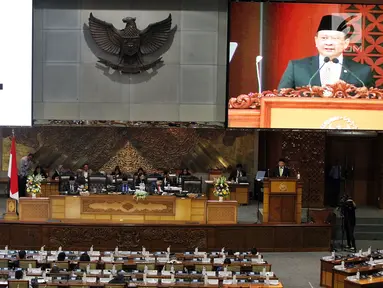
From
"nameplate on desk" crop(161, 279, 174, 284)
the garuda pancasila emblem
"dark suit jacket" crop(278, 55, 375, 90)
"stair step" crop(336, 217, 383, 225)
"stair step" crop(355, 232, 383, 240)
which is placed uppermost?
the garuda pancasila emblem

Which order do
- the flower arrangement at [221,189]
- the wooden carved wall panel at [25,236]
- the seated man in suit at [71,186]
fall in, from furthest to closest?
the seated man in suit at [71,186], the flower arrangement at [221,189], the wooden carved wall panel at [25,236]

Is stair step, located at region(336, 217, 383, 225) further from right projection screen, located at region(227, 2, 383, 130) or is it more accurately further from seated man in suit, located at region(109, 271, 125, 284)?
seated man in suit, located at region(109, 271, 125, 284)

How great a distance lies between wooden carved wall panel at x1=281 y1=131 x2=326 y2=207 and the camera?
22.3 meters

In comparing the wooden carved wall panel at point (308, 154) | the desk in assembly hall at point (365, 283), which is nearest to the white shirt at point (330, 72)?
the wooden carved wall panel at point (308, 154)

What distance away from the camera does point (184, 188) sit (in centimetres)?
1952

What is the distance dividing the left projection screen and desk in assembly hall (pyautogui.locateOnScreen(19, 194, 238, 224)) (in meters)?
3.63

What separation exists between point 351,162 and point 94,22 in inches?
410

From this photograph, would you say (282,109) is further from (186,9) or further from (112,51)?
(112,51)

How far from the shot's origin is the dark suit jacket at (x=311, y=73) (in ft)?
67.0

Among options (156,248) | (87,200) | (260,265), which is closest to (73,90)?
(87,200)

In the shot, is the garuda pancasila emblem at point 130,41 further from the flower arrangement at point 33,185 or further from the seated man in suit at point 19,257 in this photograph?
the seated man in suit at point 19,257

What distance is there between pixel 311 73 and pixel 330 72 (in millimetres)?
602

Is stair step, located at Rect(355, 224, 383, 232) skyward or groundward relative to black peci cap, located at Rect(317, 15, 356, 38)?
groundward

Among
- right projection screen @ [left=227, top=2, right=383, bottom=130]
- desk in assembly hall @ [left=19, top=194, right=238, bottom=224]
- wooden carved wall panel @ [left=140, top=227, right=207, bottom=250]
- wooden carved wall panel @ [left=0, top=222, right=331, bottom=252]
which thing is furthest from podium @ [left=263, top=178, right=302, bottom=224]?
right projection screen @ [left=227, top=2, right=383, bottom=130]
